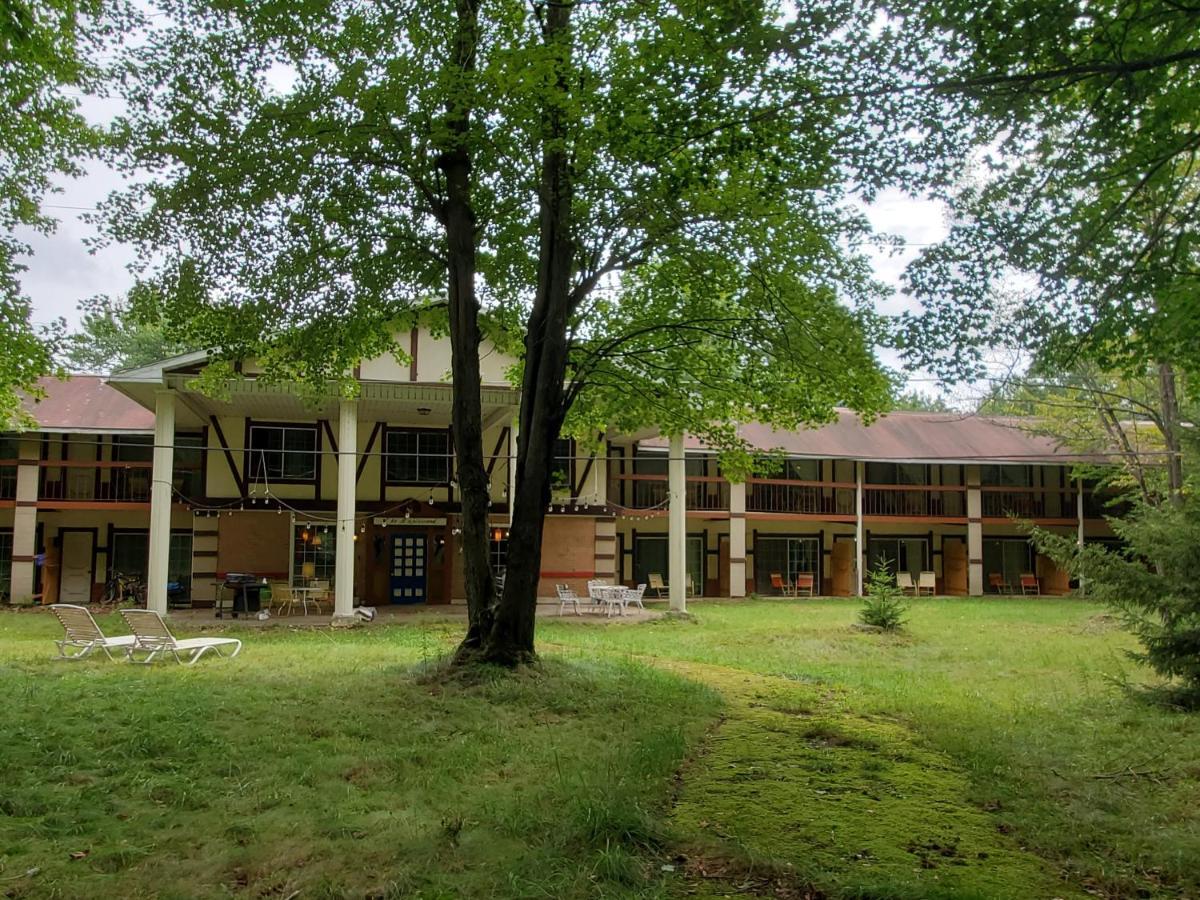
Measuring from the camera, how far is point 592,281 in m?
9.59

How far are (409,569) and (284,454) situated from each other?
4324 mm

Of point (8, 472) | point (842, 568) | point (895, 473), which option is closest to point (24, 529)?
point (8, 472)

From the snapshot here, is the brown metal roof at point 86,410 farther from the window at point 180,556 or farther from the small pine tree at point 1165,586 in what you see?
the small pine tree at point 1165,586

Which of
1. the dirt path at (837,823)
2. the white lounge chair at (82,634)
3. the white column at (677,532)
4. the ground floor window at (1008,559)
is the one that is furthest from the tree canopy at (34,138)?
the ground floor window at (1008,559)

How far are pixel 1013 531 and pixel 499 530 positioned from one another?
61.6ft

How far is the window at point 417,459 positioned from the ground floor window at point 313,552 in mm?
2163

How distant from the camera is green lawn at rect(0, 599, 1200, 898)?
3967 millimetres

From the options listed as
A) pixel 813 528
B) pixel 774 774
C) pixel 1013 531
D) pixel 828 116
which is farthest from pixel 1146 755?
pixel 1013 531

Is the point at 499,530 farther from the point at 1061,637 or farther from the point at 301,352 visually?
the point at 1061,637

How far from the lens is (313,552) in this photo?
21.6 meters

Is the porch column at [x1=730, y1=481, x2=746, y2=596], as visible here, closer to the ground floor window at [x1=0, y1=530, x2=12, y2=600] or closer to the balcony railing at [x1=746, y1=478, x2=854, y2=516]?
the balcony railing at [x1=746, y1=478, x2=854, y2=516]

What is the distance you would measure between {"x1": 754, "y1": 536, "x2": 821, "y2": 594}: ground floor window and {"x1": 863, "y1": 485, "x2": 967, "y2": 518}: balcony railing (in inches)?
87.6

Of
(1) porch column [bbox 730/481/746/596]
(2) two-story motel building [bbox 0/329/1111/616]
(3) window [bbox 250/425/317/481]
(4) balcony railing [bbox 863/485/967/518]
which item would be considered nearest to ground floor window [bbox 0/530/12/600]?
(2) two-story motel building [bbox 0/329/1111/616]

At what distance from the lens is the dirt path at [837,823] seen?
153 inches
